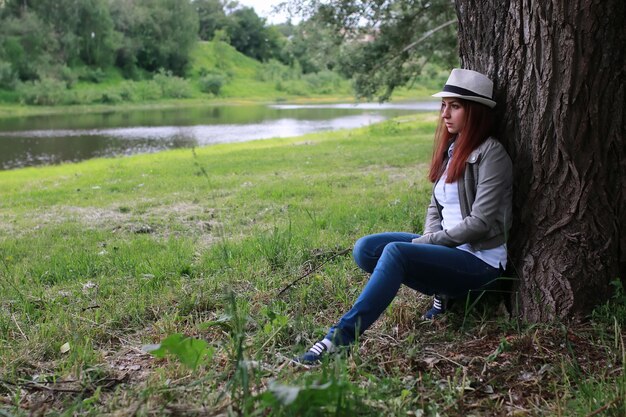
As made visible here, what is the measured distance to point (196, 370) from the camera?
259cm

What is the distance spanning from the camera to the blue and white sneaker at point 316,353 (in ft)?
8.81

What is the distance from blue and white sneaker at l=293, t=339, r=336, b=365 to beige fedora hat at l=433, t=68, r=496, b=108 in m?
1.52

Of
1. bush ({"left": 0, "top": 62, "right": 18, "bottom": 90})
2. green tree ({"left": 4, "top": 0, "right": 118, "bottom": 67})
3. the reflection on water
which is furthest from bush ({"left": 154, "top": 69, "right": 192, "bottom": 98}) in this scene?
the reflection on water

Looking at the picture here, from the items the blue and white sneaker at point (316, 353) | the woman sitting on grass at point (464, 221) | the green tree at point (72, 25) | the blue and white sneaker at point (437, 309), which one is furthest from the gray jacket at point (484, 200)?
the green tree at point (72, 25)

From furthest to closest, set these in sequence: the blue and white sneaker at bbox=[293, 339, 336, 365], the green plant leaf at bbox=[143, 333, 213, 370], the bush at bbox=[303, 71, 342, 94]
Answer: the bush at bbox=[303, 71, 342, 94]
the blue and white sneaker at bbox=[293, 339, 336, 365]
the green plant leaf at bbox=[143, 333, 213, 370]

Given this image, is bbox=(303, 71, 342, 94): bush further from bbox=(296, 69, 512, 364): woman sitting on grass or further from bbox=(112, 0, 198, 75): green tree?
bbox=(296, 69, 512, 364): woman sitting on grass

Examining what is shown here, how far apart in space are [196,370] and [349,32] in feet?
46.9

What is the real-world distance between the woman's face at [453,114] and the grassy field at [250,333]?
104 centimetres

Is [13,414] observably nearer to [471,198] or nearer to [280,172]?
[471,198]

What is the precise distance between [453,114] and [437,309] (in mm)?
1124

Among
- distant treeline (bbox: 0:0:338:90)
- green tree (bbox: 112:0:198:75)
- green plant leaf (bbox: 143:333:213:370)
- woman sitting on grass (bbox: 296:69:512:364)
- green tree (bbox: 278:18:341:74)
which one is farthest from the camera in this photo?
green tree (bbox: 112:0:198:75)

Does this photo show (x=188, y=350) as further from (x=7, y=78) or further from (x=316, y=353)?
(x=7, y=78)

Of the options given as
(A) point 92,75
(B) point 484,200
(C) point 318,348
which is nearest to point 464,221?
(B) point 484,200

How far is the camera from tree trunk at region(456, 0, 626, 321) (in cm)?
291
